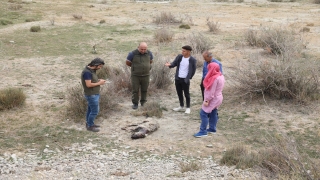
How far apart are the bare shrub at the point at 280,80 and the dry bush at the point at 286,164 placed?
2.75 meters

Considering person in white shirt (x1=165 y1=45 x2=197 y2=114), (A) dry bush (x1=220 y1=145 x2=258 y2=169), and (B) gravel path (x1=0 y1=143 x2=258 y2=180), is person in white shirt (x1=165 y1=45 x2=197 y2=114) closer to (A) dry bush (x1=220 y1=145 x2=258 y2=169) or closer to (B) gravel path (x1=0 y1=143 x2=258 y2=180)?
(B) gravel path (x1=0 y1=143 x2=258 y2=180)

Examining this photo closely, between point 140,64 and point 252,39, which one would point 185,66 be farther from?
point 252,39

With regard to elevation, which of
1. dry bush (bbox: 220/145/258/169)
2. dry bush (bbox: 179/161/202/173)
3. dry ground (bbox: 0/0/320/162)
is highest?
dry bush (bbox: 220/145/258/169)

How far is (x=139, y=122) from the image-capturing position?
23.5 feet

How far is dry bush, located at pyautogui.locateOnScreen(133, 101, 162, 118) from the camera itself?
25.0 feet

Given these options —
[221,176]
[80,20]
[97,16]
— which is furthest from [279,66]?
[97,16]

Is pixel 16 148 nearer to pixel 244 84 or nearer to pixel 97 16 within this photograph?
pixel 244 84

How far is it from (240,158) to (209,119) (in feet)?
5.02

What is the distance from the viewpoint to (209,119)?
6723 millimetres

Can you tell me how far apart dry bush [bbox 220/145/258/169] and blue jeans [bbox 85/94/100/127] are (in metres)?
2.42

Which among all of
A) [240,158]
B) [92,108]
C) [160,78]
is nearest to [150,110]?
[92,108]

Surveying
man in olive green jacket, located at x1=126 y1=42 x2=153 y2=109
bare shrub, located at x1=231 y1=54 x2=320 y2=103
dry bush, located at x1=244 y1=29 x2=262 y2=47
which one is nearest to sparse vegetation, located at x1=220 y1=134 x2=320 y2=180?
bare shrub, located at x1=231 y1=54 x2=320 y2=103

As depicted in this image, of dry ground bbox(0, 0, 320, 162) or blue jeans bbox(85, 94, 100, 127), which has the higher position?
blue jeans bbox(85, 94, 100, 127)

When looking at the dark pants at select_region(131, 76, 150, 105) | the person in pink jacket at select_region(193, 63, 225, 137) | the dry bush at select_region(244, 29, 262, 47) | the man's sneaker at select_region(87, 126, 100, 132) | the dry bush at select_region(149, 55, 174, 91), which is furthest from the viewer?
the dry bush at select_region(244, 29, 262, 47)
